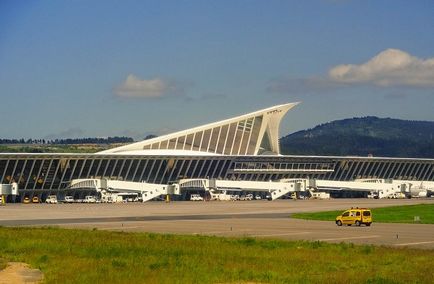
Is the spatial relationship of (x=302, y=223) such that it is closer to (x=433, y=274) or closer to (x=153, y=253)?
(x=153, y=253)

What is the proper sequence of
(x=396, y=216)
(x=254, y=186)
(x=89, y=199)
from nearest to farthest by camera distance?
(x=396, y=216) < (x=89, y=199) < (x=254, y=186)

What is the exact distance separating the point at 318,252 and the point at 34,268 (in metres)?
14.2

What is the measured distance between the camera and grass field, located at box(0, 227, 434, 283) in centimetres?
3209

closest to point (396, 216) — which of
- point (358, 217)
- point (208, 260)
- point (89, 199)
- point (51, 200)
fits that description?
point (358, 217)

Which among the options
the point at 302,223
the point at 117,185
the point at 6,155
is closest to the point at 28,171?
the point at 6,155

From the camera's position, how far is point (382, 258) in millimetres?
39344

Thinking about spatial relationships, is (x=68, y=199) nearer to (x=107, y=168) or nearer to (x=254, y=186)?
(x=107, y=168)

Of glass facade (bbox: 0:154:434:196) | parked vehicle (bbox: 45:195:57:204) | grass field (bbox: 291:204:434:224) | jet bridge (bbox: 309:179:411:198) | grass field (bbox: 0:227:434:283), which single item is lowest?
grass field (bbox: 0:227:434:283)

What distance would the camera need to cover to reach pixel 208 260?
38406mm

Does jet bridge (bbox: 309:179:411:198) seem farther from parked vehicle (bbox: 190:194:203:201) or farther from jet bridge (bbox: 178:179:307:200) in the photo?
parked vehicle (bbox: 190:194:203:201)

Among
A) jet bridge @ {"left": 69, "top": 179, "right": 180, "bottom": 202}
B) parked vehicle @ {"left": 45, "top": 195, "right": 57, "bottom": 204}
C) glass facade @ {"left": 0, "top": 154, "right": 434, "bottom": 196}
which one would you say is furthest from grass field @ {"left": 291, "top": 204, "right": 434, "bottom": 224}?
glass facade @ {"left": 0, "top": 154, "right": 434, "bottom": 196}

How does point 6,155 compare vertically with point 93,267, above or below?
above

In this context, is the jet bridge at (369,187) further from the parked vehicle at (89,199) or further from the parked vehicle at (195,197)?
the parked vehicle at (89,199)

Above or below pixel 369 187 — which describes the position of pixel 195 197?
below
